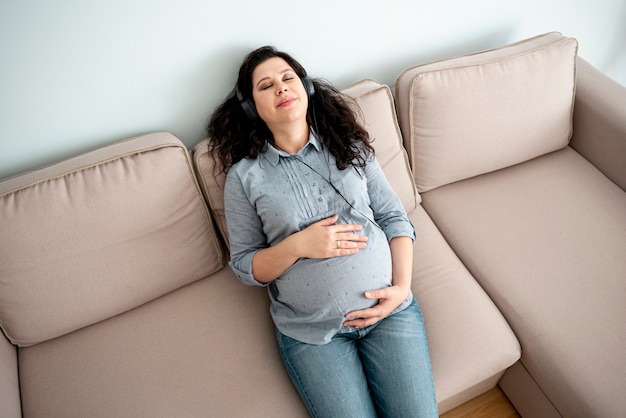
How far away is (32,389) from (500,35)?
1980 millimetres

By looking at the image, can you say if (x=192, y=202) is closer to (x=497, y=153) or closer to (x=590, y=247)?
(x=497, y=153)

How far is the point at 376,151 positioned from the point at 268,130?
365mm

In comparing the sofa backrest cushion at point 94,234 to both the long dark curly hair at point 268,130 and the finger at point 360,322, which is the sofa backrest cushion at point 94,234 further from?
the finger at point 360,322

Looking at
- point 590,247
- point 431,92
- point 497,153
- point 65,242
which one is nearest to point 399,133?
point 431,92

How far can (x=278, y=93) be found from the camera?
107 cm

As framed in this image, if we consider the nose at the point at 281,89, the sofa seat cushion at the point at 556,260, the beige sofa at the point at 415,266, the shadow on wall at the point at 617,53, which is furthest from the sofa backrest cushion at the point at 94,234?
the shadow on wall at the point at 617,53

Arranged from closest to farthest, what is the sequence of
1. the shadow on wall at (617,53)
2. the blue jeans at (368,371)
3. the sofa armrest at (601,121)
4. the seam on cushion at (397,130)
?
the blue jeans at (368,371)
the seam on cushion at (397,130)
the sofa armrest at (601,121)
the shadow on wall at (617,53)

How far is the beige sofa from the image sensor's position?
42.3 inches

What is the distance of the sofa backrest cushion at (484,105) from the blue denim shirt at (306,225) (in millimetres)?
330

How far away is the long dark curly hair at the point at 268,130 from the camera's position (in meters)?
1.16

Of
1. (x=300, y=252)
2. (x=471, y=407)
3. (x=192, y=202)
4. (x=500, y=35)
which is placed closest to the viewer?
(x=300, y=252)

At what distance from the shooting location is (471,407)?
4.51 feet

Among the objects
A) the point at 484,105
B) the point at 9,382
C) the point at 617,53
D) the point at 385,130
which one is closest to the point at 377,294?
the point at 385,130

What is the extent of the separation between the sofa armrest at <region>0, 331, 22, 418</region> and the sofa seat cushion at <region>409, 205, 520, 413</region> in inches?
43.6
